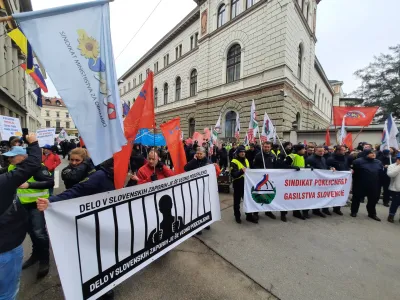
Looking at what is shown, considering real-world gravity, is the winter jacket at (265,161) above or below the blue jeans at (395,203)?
above

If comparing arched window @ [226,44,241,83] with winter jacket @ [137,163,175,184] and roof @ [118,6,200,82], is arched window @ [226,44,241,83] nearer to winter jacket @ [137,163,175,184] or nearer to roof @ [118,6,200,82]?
roof @ [118,6,200,82]

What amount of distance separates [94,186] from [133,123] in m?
0.78

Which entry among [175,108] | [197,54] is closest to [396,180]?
[197,54]

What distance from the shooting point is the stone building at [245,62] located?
43.1 ft

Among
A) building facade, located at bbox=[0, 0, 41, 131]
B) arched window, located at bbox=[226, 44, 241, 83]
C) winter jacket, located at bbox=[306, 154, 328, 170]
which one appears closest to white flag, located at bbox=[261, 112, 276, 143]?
winter jacket, located at bbox=[306, 154, 328, 170]

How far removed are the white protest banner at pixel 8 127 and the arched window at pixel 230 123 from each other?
43.6 ft

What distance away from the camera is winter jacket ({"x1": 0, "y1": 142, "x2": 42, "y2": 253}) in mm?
1410

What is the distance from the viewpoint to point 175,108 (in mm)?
23969

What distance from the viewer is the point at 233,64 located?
54.3 feet

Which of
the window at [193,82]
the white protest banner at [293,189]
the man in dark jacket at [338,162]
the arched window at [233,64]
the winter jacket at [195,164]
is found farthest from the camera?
the window at [193,82]

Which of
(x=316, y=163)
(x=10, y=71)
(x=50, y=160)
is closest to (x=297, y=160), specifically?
(x=316, y=163)

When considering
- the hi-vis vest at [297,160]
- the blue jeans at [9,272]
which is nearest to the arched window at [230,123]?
the hi-vis vest at [297,160]

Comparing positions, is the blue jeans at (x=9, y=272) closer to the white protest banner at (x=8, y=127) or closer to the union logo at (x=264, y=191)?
the union logo at (x=264, y=191)

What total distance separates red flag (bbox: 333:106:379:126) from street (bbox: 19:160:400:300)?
362 cm
